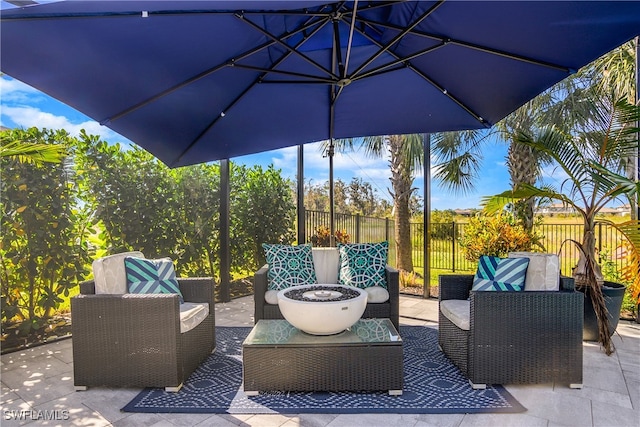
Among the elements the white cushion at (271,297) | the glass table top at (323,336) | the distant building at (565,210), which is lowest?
the glass table top at (323,336)

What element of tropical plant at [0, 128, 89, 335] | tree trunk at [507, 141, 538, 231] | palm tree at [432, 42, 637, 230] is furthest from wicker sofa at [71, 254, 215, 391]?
tree trunk at [507, 141, 538, 231]

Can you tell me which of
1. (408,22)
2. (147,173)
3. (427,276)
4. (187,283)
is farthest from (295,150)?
(408,22)

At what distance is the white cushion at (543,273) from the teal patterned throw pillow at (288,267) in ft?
6.20

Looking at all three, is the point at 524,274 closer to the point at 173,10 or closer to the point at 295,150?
the point at 173,10

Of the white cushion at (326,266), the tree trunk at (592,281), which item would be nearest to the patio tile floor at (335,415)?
the tree trunk at (592,281)

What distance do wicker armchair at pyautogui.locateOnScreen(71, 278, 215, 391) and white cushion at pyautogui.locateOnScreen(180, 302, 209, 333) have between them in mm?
114

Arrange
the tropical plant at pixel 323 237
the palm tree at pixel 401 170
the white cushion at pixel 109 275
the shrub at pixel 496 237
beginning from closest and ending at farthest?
1. the white cushion at pixel 109 275
2. the shrub at pixel 496 237
3. the tropical plant at pixel 323 237
4. the palm tree at pixel 401 170

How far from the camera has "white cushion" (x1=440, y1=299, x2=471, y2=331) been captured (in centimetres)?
271

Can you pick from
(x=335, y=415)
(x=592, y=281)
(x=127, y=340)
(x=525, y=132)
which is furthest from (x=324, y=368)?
(x=525, y=132)

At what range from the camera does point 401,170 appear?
6.18m

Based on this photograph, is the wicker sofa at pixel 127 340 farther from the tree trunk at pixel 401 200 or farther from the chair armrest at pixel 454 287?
the tree trunk at pixel 401 200

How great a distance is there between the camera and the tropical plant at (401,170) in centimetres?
601

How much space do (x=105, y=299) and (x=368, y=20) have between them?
244 centimetres

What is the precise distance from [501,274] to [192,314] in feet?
7.73
